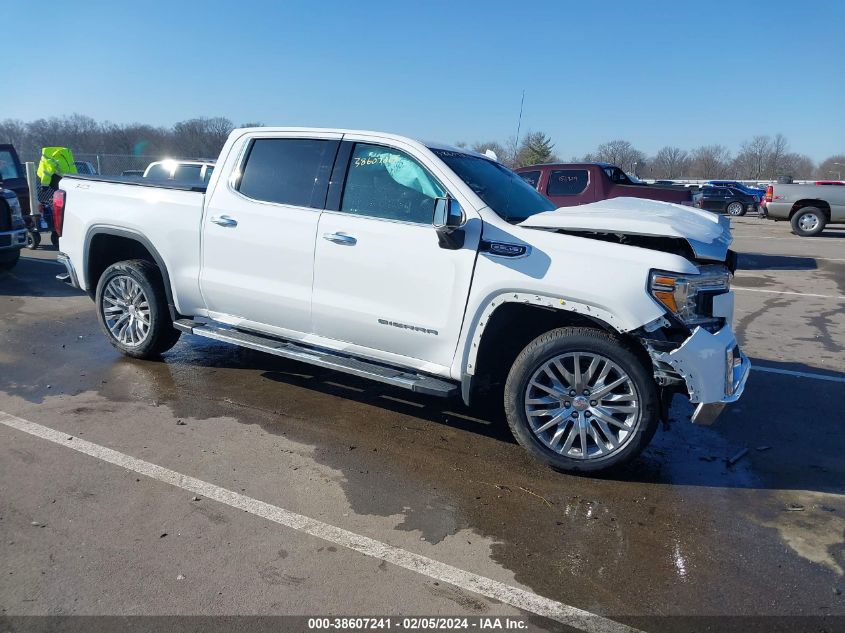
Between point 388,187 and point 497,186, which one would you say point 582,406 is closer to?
point 497,186

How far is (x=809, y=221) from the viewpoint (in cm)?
2088

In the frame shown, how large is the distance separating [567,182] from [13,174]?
11.6 meters

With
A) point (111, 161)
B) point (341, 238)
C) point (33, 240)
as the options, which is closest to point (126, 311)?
point (341, 238)

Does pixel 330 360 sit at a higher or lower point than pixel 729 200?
lower

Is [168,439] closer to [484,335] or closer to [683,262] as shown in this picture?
[484,335]

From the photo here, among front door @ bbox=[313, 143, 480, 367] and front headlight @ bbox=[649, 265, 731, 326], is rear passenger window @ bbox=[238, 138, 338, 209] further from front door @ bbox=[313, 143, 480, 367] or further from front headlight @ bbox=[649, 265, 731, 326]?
front headlight @ bbox=[649, 265, 731, 326]

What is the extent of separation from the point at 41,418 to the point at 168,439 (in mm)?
1064

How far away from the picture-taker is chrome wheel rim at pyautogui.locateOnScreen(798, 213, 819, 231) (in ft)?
68.0

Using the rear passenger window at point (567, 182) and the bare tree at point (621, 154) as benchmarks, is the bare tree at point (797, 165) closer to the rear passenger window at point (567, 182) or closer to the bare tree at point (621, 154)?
the bare tree at point (621, 154)

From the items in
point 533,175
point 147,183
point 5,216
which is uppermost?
point 533,175

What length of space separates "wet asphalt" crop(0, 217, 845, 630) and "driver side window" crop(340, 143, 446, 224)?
1.54 meters

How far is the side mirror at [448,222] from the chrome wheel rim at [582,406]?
3.12 ft

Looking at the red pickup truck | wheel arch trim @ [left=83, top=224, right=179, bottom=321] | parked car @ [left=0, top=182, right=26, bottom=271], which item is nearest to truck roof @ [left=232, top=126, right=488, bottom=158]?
wheel arch trim @ [left=83, top=224, right=179, bottom=321]

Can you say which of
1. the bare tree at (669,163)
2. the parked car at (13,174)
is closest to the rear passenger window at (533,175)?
the parked car at (13,174)
